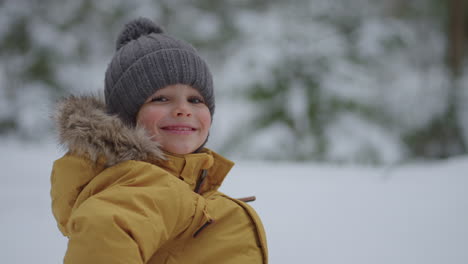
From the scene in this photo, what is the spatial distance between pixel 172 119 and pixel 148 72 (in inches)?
5.2

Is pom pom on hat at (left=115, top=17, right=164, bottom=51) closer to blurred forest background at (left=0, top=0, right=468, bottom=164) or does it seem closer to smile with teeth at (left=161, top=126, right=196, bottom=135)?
smile with teeth at (left=161, top=126, right=196, bottom=135)

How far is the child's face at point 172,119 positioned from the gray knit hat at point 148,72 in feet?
0.07

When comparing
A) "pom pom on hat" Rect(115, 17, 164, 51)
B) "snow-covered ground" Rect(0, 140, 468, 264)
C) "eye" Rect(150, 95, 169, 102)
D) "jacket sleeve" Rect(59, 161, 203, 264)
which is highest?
"pom pom on hat" Rect(115, 17, 164, 51)

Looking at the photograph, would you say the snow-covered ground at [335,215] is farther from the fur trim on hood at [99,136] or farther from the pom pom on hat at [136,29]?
the pom pom on hat at [136,29]

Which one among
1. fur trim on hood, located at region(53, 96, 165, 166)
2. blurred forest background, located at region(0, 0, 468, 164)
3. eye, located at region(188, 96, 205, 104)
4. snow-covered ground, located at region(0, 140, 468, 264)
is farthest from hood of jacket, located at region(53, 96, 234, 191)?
blurred forest background, located at region(0, 0, 468, 164)

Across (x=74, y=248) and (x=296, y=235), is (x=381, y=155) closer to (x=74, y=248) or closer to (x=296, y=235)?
(x=296, y=235)

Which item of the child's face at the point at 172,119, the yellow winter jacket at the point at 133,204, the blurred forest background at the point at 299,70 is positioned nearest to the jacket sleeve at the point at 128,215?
the yellow winter jacket at the point at 133,204

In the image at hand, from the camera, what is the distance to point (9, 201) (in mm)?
1494

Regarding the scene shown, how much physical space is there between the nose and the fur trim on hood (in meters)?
0.09

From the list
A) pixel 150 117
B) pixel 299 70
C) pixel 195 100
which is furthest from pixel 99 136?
pixel 299 70

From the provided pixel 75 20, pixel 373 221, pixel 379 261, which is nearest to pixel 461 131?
pixel 373 221

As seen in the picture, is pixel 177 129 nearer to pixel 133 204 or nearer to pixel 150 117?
pixel 150 117

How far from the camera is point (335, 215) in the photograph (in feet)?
4.42

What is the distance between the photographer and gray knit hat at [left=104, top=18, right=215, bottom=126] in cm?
89
